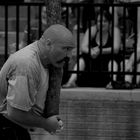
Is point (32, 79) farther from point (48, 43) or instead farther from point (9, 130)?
point (9, 130)

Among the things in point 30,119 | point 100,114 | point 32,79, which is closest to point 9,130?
point 30,119

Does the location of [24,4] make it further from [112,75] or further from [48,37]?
[48,37]

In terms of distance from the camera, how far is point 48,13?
5766 millimetres

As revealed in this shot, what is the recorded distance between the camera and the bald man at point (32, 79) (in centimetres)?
504

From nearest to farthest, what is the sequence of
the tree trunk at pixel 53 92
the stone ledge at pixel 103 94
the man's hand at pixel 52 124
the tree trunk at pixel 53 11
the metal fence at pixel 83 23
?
the man's hand at pixel 52 124, the tree trunk at pixel 53 92, the tree trunk at pixel 53 11, the stone ledge at pixel 103 94, the metal fence at pixel 83 23

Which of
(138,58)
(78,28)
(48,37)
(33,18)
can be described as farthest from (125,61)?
(48,37)

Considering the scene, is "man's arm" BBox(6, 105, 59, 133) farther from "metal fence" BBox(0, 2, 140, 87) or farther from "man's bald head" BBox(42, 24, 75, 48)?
"metal fence" BBox(0, 2, 140, 87)

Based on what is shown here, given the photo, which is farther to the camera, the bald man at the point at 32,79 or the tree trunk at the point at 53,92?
the tree trunk at the point at 53,92

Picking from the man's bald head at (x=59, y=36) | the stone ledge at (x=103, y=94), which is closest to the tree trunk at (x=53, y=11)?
the man's bald head at (x=59, y=36)

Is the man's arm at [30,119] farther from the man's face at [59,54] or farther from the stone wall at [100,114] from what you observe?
the stone wall at [100,114]

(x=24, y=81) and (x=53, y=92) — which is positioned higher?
(x=24, y=81)

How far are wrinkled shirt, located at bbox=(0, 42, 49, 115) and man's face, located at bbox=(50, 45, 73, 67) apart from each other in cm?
14

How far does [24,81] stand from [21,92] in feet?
0.28

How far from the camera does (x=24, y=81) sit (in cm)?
502
